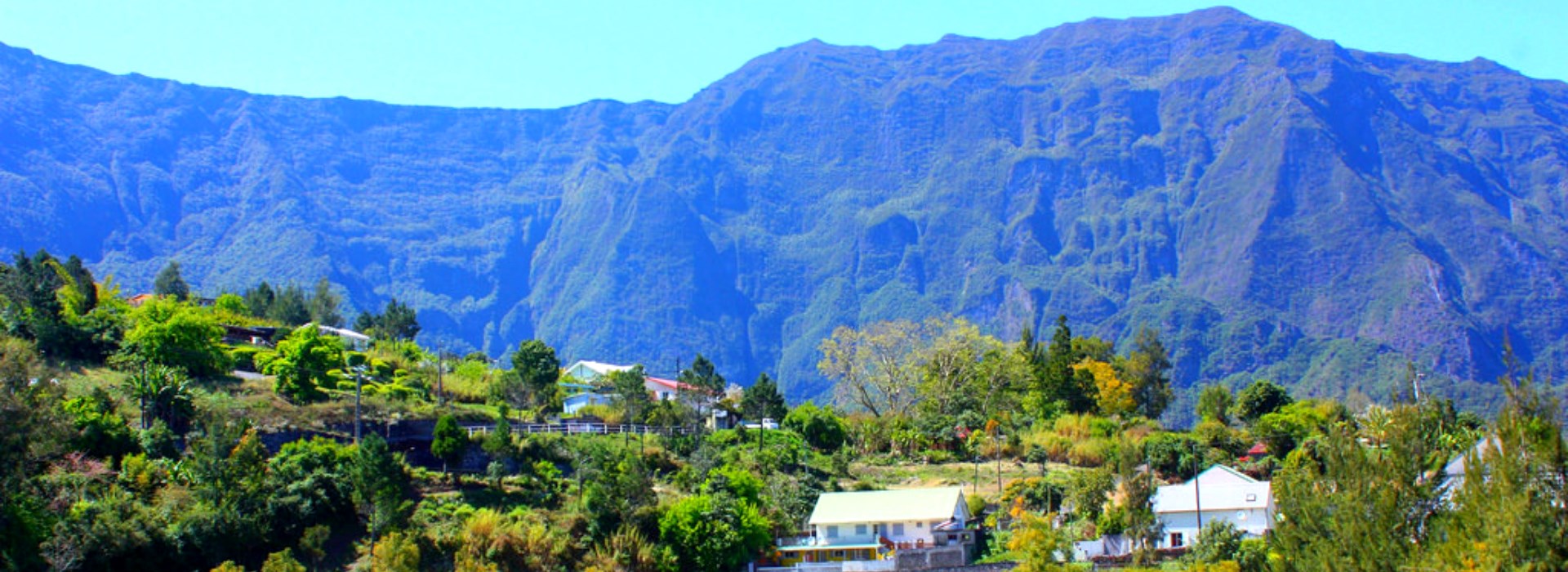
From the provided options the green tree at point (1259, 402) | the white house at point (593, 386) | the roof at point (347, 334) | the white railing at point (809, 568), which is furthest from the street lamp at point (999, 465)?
the roof at point (347, 334)

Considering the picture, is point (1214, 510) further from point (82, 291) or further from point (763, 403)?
point (82, 291)

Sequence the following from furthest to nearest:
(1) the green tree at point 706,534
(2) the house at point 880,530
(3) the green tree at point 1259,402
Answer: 1. (3) the green tree at point 1259,402
2. (2) the house at point 880,530
3. (1) the green tree at point 706,534

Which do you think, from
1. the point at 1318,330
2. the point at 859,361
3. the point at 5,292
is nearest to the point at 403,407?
the point at 5,292

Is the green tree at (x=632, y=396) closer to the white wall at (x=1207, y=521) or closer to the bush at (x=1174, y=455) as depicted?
the bush at (x=1174, y=455)

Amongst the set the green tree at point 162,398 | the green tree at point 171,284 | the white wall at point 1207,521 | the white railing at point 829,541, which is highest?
the green tree at point 171,284

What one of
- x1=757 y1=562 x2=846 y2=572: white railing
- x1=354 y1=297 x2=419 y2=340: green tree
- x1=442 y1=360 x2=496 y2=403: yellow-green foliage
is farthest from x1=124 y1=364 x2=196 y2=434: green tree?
x1=354 y1=297 x2=419 y2=340: green tree

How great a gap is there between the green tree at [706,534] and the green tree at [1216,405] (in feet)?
125

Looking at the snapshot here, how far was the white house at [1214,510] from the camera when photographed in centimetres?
5222

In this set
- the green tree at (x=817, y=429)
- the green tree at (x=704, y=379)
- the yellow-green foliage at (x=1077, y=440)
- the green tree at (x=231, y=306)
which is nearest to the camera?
the yellow-green foliage at (x=1077, y=440)

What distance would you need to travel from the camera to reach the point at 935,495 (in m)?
56.0

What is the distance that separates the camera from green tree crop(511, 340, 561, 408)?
225ft

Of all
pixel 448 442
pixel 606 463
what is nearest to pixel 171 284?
pixel 448 442

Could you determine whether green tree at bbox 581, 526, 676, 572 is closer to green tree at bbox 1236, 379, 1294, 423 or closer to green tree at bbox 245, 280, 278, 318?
green tree at bbox 1236, 379, 1294, 423

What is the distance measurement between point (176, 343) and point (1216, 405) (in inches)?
2249
